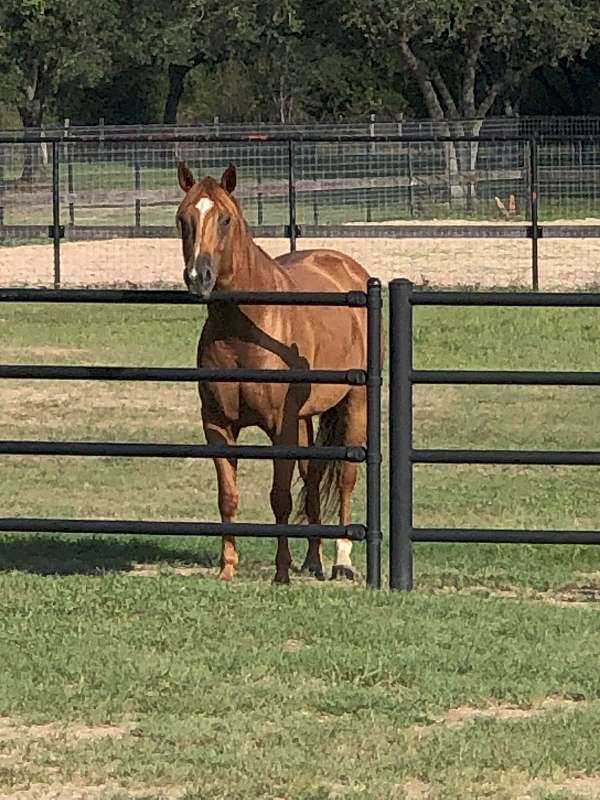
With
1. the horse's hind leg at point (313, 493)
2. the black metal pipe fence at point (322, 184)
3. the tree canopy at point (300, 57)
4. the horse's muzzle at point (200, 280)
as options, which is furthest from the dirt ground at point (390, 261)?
the tree canopy at point (300, 57)

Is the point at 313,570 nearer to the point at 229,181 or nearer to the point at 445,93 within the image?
the point at 229,181

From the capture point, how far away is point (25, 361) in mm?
17250

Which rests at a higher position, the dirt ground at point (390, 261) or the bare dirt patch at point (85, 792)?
the dirt ground at point (390, 261)

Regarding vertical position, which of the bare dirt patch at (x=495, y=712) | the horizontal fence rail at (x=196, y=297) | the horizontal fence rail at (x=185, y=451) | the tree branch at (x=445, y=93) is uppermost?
the tree branch at (x=445, y=93)

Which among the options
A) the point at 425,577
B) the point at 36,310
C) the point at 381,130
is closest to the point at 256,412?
the point at 425,577

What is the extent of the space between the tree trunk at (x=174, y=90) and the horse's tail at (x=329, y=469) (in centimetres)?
5251

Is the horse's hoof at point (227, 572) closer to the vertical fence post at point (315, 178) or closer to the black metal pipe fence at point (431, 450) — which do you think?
the black metal pipe fence at point (431, 450)

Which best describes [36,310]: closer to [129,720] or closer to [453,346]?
[453,346]

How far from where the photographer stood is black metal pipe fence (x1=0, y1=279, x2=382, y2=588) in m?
7.73

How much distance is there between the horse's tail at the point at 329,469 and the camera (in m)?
9.41

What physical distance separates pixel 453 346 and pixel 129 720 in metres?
12.6

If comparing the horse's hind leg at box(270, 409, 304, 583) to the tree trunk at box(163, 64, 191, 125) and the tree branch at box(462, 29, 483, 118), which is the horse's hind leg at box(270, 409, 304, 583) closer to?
the tree branch at box(462, 29, 483, 118)

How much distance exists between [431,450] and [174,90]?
185 ft

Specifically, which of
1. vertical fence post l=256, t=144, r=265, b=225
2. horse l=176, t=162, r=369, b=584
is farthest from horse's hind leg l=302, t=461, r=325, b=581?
vertical fence post l=256, t=144, r=265, b=225
